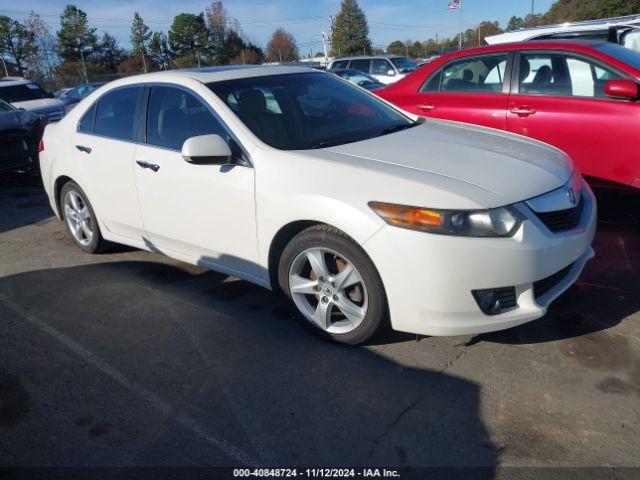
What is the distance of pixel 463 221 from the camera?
269cm

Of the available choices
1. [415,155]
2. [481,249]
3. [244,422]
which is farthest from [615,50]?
[244,422]

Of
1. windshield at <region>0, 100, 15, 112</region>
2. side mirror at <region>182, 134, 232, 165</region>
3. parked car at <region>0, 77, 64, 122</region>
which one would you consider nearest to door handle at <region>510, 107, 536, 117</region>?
side mirror at <region>182, 134, 232, 165</region>

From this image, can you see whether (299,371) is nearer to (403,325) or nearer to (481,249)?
(403,325)

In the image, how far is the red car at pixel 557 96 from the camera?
4.56m

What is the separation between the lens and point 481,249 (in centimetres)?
265

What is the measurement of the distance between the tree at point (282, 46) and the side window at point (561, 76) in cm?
7238

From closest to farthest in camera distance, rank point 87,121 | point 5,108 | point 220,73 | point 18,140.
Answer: point 220,73 < point 87,121 < point 18,140 < point 5,108

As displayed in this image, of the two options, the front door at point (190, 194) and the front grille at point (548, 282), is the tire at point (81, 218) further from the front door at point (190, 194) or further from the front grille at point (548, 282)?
the front grille at point (548, 282)

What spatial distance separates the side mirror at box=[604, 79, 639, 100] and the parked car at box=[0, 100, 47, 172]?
307 inches

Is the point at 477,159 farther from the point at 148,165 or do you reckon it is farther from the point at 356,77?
the point at 356,77

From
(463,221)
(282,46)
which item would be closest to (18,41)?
(282,46)

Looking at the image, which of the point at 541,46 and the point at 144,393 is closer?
the point at 144,393

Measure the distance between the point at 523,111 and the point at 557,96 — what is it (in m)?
0.31

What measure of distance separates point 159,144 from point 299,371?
1.93 meters
